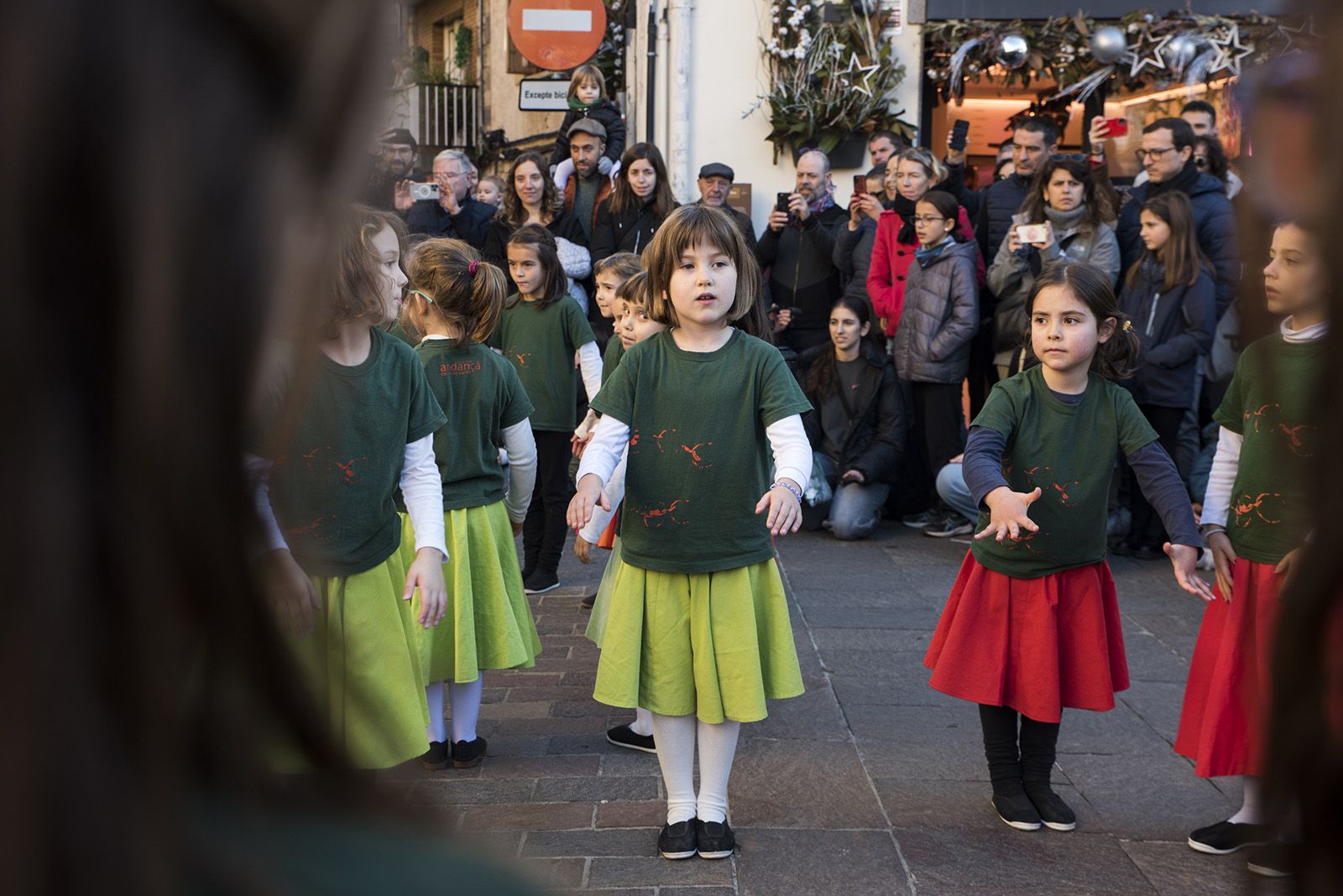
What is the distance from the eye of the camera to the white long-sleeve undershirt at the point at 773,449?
3.65m

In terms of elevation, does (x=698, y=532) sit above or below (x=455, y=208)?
below

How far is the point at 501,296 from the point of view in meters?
4.94

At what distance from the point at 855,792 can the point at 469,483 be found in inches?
61.9

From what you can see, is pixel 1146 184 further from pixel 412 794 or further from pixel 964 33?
pixel 412 794

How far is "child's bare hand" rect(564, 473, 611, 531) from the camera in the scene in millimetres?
3549

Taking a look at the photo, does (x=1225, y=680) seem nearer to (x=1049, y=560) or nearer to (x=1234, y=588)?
(x=1234, y=588)

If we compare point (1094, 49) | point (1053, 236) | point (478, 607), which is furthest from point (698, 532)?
point (1094, 49)

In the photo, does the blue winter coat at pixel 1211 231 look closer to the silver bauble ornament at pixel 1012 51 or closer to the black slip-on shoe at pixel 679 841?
the silver bauble ornament at pixel 1012 51

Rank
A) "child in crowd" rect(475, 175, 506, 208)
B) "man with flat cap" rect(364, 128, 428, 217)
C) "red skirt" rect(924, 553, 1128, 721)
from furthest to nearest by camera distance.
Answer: "child in crowd" rect(475, 175, 506, 208)
"red skirt" rect(924, 553, 1128, 721)
"man with flat cap" rect(364, 128, 428, 217)

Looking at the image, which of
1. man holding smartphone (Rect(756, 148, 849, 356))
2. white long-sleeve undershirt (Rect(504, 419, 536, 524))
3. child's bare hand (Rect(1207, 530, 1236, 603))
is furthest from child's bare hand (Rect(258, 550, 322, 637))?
man holding smartphone (Rect(756, 148, 849, 356))

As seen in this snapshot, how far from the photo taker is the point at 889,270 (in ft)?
27.4

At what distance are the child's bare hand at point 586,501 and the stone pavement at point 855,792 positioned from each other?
2.78 ft

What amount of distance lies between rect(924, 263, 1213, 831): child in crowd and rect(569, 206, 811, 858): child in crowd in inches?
22.2

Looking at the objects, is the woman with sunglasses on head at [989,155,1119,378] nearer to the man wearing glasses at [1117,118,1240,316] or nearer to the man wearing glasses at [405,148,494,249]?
the man wearing glasses at [1117,118,1240,316]
